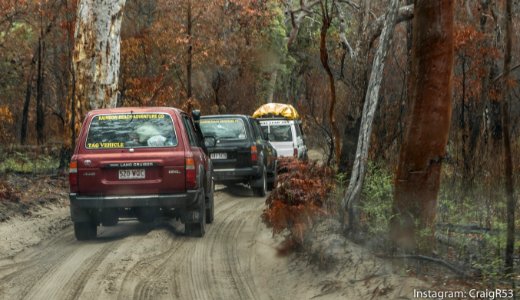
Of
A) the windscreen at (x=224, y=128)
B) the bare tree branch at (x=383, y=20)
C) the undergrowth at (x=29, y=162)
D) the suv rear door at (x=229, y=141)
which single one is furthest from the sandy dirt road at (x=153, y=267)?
the undergrowth at (x=29, y=162)

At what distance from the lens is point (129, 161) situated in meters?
10.8

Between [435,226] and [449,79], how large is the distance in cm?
160

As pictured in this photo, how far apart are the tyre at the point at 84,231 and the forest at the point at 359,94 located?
290 cm

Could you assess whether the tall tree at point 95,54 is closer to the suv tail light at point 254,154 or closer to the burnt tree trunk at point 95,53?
the burnt tree trunk at point 95,53

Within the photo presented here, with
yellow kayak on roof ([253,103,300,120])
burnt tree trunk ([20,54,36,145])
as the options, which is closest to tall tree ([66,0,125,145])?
yellow kayak on roof ([253,103,300,120])

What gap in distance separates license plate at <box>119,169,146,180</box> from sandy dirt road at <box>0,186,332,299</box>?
2.91 ft

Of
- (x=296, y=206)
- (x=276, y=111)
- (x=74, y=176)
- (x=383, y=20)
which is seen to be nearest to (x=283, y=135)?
(x=276, y=111)

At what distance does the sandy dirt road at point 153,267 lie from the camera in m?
7.77

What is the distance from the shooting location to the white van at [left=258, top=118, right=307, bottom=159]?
2495cm

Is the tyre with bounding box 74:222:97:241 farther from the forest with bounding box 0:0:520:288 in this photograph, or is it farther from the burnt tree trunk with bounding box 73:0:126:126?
the burnt tree trunk with bounding box 73:0:126:126

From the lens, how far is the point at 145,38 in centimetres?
3161

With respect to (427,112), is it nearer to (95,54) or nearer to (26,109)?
(95,54)

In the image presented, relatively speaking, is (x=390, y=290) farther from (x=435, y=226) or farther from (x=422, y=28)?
(x=422, y=28)

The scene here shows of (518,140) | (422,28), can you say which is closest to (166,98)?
(518,140)
